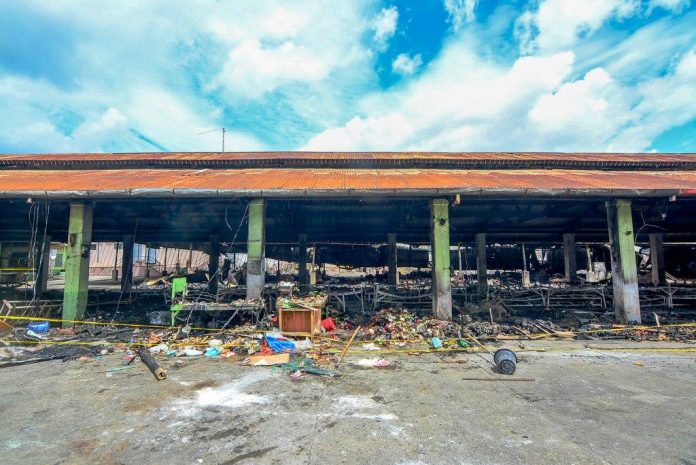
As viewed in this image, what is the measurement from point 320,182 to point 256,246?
8.49 feet

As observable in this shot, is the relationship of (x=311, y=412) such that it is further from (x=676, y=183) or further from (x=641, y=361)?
(x=676, y=183)

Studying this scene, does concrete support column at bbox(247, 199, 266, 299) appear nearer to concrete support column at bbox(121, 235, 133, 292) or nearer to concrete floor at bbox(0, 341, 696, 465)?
concrete floor at bbox(0, 341, 696, 465)

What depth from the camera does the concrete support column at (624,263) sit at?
904cm

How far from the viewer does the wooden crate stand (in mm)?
8180

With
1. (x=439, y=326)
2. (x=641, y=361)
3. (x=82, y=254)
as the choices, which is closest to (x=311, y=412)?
A: (x=439, y=326)

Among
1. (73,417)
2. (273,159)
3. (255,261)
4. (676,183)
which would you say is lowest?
(73,417)

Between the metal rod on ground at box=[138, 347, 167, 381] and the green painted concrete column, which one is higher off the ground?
the green painted concrete column

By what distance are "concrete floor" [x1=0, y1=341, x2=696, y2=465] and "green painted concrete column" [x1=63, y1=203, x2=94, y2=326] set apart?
324 centimetres

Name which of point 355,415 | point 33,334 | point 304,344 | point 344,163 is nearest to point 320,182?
point 344,163

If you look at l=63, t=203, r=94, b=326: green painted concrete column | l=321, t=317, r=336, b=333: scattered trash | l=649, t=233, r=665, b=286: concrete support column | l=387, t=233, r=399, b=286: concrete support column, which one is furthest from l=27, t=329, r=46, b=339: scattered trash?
l=649, t=233, r=665, b=286: concrete support column

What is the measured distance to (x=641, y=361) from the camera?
21.6ft

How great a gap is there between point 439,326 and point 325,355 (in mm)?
3239

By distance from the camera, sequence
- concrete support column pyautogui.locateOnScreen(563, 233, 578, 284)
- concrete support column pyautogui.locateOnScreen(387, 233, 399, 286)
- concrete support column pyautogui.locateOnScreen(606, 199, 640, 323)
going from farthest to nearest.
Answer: concrete support column pyautogui.locateOnScreen(563, 233, 578, 284)
concrete support column pyautogui.locateOnScreen(387, 233, 399, 286)
concrete support column pyautogui.locateOnScreen(606, 199, 640, 323)

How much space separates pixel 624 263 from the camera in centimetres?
911
